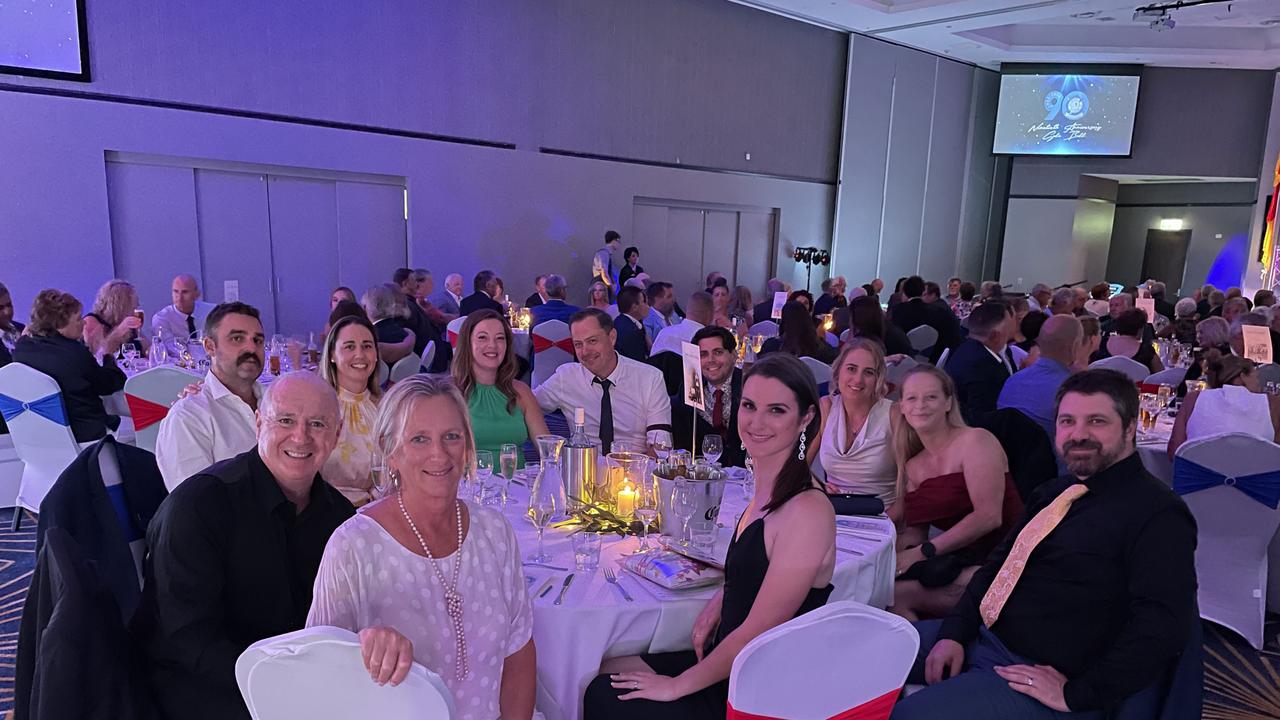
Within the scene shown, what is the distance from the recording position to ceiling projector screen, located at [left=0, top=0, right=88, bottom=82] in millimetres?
6738

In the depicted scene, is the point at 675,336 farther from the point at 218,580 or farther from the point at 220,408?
the point at 218,580

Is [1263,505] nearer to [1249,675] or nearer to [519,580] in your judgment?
[1249,675]

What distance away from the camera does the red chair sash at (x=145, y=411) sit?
397 cm

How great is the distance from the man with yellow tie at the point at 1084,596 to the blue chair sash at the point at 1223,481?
1.61 meters

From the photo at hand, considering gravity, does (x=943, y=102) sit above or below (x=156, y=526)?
above

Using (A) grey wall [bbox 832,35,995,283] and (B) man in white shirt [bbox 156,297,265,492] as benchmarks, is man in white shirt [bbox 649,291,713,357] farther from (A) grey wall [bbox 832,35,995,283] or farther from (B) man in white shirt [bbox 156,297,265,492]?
(A) grey wall [bbox 832,35,995,283]

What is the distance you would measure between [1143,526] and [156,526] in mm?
2368

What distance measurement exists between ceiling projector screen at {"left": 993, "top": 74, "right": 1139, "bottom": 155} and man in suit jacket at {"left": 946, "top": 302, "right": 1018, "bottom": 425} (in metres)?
12.8

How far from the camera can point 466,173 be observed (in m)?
9.91

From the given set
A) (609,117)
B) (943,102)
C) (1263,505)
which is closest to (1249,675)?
(1263,505)

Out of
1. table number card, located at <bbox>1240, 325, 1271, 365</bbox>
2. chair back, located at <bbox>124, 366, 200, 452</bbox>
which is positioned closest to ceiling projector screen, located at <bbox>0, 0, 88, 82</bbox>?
chair back, located at <bbox>124, 366, 200, 452</bbox>

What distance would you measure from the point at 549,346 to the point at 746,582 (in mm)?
4785

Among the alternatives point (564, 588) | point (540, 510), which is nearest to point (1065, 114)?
point (540, 510)

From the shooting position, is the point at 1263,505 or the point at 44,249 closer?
the point at 1263,505
